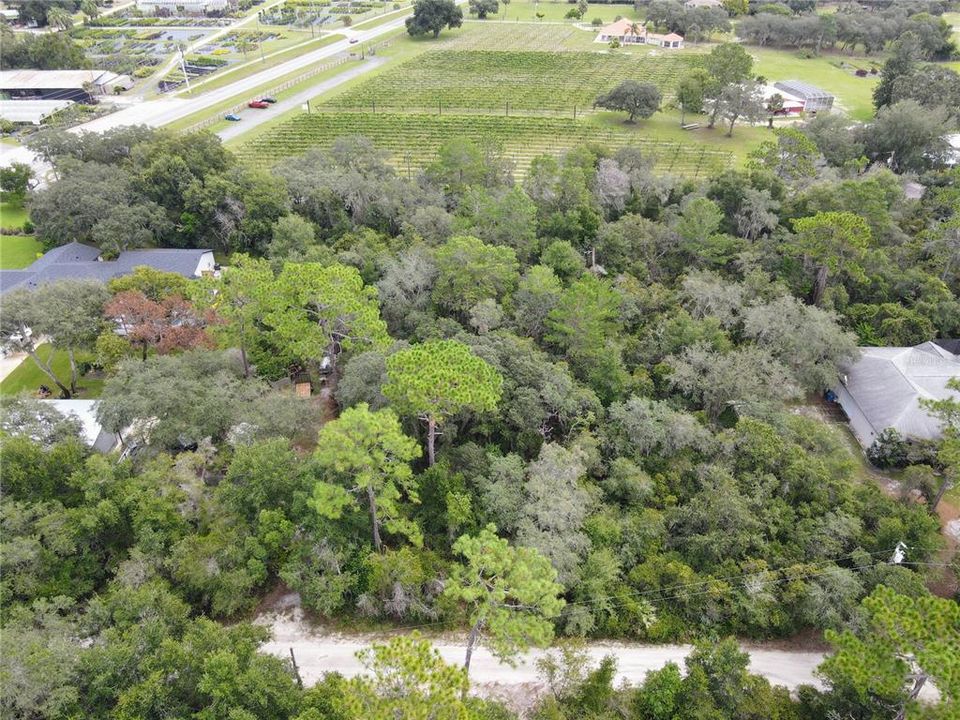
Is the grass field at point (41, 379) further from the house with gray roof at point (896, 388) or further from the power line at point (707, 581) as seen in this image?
the house with gray roof at point (896, 388)

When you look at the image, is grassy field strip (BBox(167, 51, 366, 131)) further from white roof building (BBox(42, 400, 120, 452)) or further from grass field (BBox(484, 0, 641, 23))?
grass field (BBox(484, 0, 641, 23))

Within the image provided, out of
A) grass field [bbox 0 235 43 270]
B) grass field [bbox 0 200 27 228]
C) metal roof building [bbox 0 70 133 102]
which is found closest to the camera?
Result: grass field [bbox 0 235 43 270]

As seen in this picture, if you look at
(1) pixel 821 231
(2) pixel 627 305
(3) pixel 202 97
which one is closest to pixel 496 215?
(2) pixel 627 305

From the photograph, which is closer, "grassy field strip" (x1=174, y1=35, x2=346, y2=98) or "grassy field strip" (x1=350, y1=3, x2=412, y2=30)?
"grassy field strip" (x1=174, y1=35, x2=346, y2=98)

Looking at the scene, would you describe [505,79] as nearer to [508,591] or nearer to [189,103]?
[189,103]

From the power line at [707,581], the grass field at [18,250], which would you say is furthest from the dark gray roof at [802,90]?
the grass field at [18,250]

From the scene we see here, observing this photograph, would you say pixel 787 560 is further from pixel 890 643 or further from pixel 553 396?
pixel 553 396

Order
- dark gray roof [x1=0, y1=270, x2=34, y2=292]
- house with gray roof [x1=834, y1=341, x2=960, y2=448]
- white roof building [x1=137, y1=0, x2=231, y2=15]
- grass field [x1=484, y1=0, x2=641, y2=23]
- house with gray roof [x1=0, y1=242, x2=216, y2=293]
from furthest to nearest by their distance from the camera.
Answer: white roof building [x1=137, y1=0, x2=231, y2=15], grass field [x1=484, y1=0, x2=641, y2=23], house with gray roof [x1=0, y1=242, x2=216, y2=293], dark gray roof [x1=0, y1=270, x2=34, y2=292], house with gray roof [x1=834, y1=341, x2=960, y2=448]

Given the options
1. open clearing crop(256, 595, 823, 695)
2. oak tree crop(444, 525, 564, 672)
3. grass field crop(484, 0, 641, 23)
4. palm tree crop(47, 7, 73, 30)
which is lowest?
open clearing crop(256, 595, 823, 695)

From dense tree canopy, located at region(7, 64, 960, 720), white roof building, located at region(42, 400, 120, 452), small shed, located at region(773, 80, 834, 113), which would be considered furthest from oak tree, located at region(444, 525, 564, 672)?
small shed, located at region(773, 80, 834, 113)
